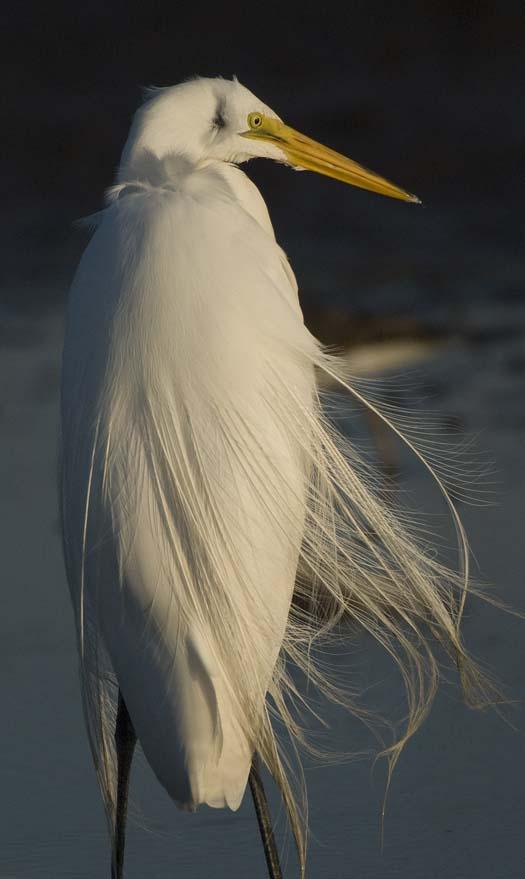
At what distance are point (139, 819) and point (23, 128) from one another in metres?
4.13

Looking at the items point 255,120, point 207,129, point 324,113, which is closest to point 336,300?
point 324,113

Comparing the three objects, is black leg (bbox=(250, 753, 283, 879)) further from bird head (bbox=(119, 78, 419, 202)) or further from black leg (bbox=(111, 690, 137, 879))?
bird head (bbox=(119, 78, 419, 202))

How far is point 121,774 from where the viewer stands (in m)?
2.54

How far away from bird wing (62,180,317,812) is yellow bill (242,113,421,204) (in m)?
0.45

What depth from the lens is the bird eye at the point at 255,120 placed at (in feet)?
8.84

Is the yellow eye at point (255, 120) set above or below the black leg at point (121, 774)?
above

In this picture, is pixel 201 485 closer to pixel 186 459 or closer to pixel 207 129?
pixel 186 459

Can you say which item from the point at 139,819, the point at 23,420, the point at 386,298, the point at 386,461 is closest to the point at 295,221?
the point at 386,298

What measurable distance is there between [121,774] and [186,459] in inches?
22.5

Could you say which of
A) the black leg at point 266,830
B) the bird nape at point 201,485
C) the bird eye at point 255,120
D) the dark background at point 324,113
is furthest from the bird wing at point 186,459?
the dark background at point 324,113

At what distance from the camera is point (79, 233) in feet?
19.3

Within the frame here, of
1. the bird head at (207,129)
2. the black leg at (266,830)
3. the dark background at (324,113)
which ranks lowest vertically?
the black leg at (266,830)

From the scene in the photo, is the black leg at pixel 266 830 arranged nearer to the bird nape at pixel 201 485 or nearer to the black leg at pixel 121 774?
the bird nape at pixel 201 485

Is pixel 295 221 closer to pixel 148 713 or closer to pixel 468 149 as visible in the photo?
pixel 468 149
